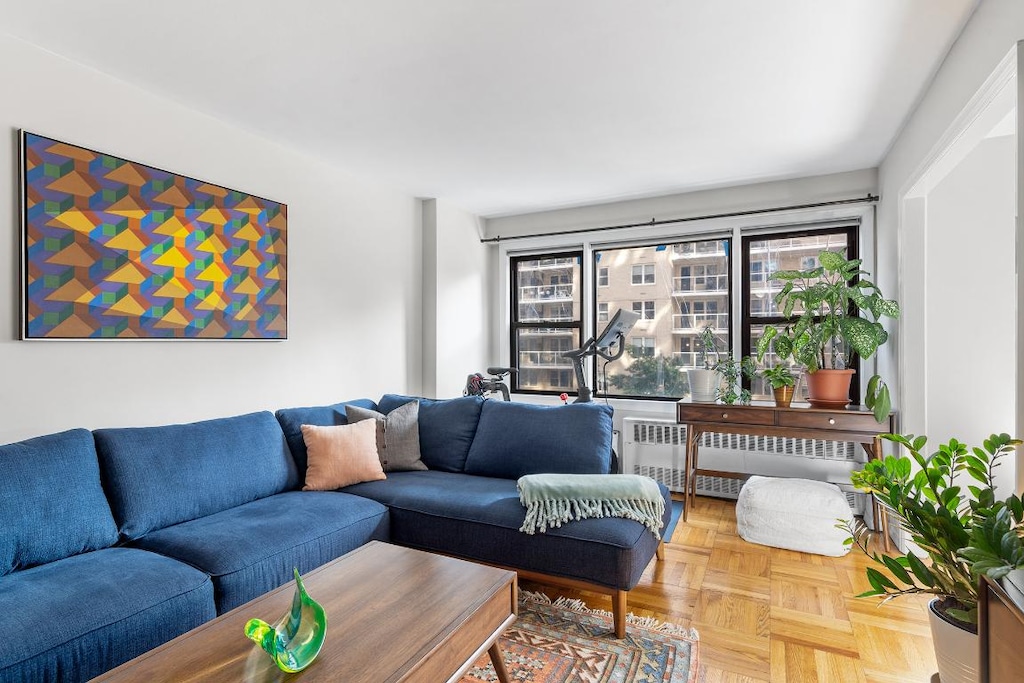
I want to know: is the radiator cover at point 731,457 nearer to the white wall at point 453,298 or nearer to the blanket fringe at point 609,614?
the white wall at point 453,298

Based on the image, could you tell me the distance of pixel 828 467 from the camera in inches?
144

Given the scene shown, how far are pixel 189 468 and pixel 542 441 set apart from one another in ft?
5.48

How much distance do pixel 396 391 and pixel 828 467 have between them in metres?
3.11

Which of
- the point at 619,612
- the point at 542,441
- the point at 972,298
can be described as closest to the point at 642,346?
the point at 542,441

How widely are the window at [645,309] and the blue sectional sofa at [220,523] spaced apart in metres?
1.73

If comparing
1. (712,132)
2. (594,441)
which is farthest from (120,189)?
(712,132)

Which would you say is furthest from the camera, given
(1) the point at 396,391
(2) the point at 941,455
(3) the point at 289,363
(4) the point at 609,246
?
(4) the point at 609,246

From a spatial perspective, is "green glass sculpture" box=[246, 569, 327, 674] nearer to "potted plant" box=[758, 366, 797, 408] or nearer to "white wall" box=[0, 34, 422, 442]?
"white wall" box=[0, 34, 422, 442]

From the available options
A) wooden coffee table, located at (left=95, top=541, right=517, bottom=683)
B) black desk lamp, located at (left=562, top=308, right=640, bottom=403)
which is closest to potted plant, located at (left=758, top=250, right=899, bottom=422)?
black desk lamp, located at (left=562, top=308, right=640, bottom=403)

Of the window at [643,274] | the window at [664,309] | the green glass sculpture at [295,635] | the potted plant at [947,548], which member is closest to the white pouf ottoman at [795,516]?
the window at [664,309]

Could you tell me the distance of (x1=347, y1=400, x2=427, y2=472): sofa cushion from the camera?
311cm

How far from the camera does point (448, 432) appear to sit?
3193mm

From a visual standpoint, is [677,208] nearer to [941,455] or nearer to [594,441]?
[594,441]

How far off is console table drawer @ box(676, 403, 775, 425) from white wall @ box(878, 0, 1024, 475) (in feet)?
2.35
